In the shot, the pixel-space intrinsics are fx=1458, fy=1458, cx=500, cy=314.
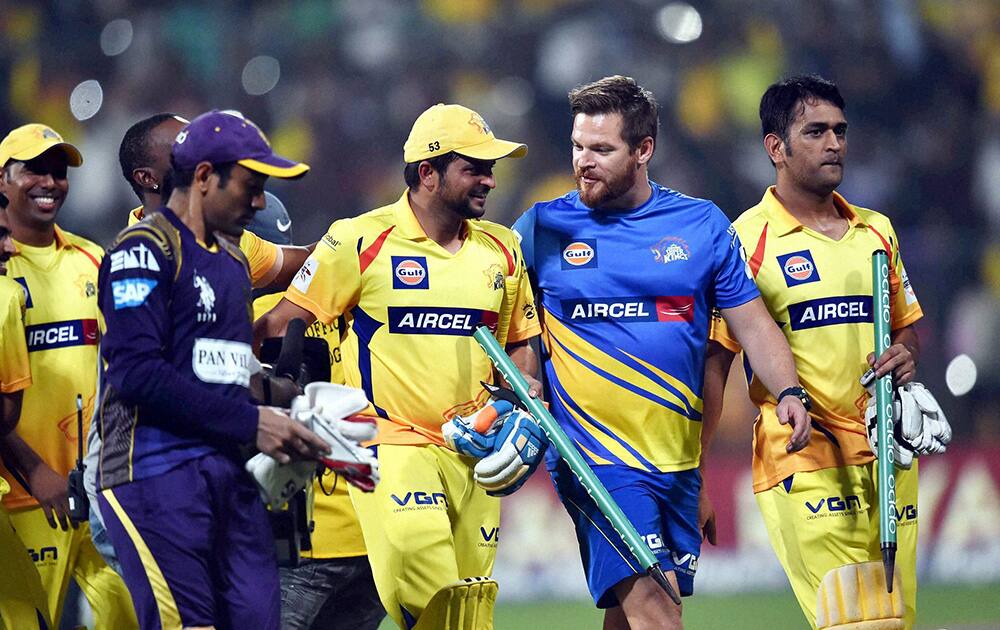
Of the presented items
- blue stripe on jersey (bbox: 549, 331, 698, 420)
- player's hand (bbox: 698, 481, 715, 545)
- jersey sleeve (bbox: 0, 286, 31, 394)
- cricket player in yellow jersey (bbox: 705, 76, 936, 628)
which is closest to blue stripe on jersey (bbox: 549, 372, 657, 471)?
blue stripe on jersey (bbox: 549, 331, 698, 420)

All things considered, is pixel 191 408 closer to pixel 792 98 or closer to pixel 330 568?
pixel 330 568

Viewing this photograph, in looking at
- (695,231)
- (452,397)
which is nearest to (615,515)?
(452,397)

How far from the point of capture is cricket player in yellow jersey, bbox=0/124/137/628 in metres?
6.00

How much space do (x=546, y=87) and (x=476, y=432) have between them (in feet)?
24.8

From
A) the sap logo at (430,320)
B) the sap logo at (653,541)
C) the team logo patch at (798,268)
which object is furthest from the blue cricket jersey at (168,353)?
the team logo patch at (798,268)

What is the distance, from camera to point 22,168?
607 centimetres

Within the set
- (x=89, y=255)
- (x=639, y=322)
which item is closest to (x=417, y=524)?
(x=639, y=322)

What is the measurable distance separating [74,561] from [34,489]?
0.44 m

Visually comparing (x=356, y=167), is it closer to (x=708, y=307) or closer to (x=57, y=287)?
(x=57, y=287)

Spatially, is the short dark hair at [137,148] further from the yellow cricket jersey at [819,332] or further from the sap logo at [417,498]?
the yellow cricket jersey at [819,332]

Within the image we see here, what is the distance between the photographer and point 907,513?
5785 mm

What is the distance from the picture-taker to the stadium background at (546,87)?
11.9m

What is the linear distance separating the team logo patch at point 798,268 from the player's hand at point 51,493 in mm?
2956

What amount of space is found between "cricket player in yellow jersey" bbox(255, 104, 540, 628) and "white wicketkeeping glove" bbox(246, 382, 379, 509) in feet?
2.95
